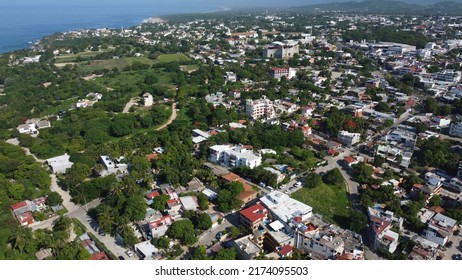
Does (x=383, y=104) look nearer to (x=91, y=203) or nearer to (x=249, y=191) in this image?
(x=249, y=191)

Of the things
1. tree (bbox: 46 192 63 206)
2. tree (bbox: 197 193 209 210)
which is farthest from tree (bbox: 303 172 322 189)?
tree (bbox: 46 192 63 206)

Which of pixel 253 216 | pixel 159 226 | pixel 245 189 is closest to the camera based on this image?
pixel 159 226

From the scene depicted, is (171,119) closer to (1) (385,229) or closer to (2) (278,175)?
(2) (278,175)

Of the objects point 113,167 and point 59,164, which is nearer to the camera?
point 113,167

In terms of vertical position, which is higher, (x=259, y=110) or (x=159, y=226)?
(x=259, y=110)

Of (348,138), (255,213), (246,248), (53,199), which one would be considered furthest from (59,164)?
(348,138)

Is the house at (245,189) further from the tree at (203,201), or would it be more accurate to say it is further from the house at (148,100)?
the house at (148,100)

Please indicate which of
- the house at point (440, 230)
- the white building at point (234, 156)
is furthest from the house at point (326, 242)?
the white building at point (234, 156)
